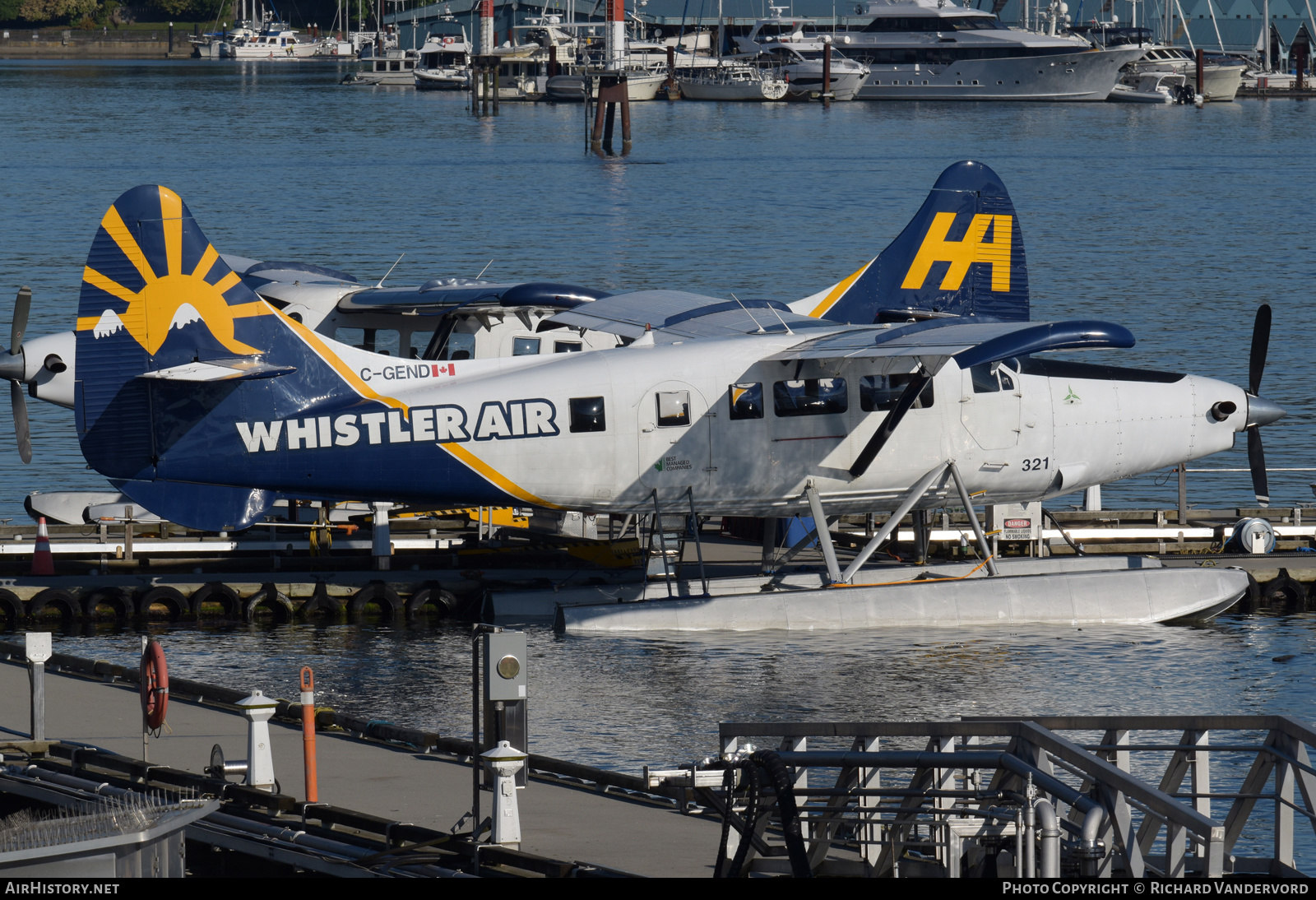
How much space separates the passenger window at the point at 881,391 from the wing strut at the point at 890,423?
0.09m

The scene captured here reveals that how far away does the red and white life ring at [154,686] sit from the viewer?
13062 mm

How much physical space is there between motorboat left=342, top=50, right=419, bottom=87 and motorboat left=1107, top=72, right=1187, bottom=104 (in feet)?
223

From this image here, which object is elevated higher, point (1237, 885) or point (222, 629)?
point (1237, 885)

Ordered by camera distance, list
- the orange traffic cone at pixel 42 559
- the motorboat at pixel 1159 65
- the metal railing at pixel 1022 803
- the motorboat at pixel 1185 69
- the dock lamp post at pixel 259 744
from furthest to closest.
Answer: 1. the motorboat at pixel 1185 69
2. the motorboat at pixel 1159 65
3. the orange traffic cone at pixel 42 559
4. the dock lamp post at pixel 259 744
5. the metal railing at pixel 1022 803

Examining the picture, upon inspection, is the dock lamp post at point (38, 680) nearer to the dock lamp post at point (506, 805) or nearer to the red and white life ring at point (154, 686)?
the red and white life ring at point (154, 686)

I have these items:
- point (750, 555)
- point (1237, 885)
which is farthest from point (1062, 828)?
point (750, 555)

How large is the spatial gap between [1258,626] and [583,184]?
6836cm

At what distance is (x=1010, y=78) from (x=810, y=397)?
12091 centimetres

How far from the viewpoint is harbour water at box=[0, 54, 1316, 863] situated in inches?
776

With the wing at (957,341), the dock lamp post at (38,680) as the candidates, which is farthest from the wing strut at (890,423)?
the dock lamp post at (38,680)

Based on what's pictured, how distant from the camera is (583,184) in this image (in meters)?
88.4

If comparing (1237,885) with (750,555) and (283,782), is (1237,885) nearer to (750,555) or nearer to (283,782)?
(283,782)

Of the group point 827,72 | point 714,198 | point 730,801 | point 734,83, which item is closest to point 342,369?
point 730,801

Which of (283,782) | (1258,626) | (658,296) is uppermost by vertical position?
(658,296)
